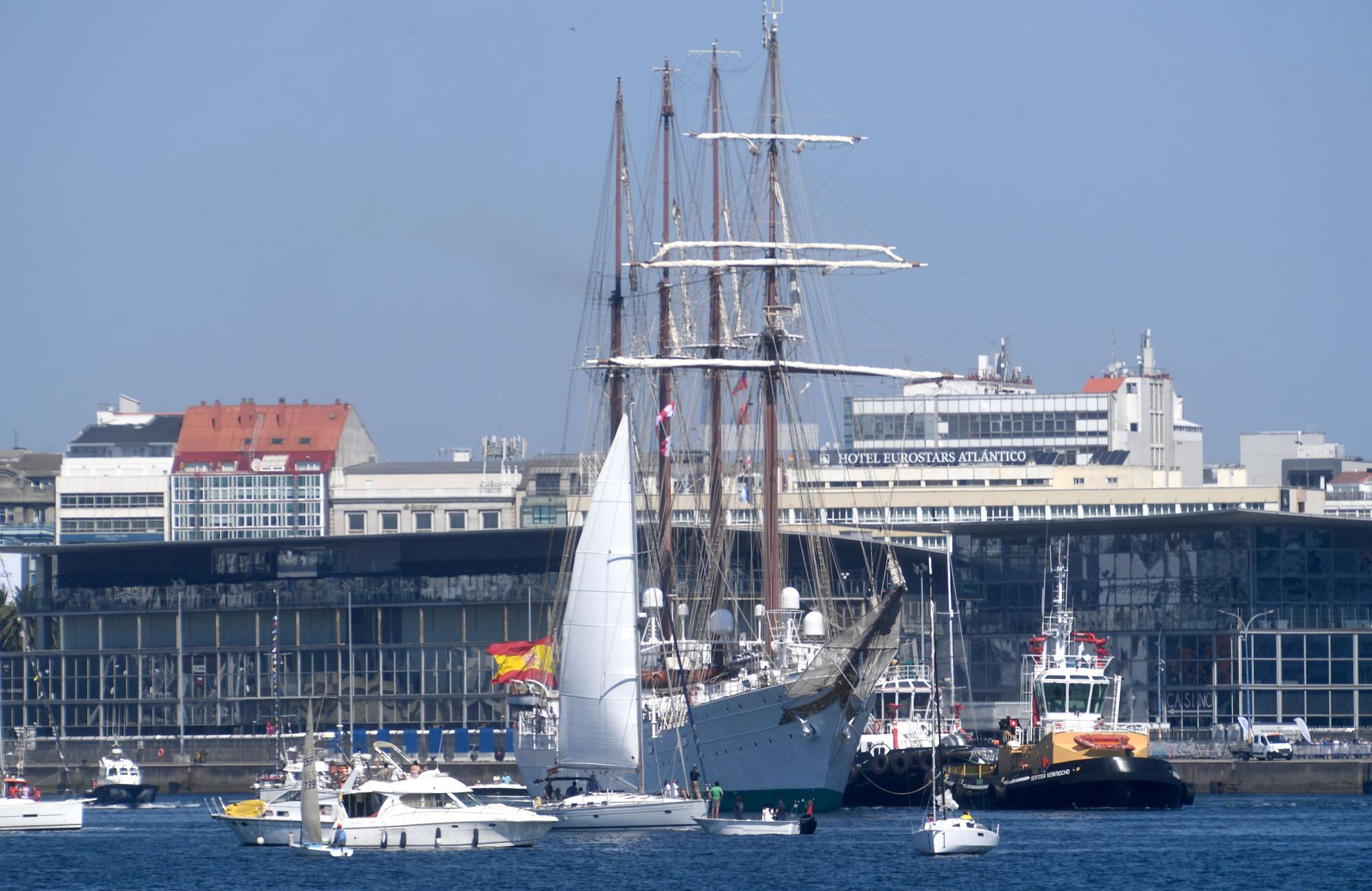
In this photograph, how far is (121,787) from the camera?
390 ft

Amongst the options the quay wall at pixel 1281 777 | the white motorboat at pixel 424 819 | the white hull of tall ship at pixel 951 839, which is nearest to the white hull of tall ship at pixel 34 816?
the white motorboat at pixel 424 819

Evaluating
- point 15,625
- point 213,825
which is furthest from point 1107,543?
point 15,625

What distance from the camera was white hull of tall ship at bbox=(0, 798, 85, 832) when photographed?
96.4 meters

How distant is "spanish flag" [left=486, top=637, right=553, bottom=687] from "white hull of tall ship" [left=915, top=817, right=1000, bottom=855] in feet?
121

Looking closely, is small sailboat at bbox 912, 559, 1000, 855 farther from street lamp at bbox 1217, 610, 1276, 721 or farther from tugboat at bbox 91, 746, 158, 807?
street lamp at bbox 1217, 610, 1276, 721

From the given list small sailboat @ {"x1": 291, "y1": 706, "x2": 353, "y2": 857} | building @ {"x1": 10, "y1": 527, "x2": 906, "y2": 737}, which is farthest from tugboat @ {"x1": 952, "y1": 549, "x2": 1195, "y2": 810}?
building @ {"x1": 10, "y1": 527, "x2": 906, "y2": 737}

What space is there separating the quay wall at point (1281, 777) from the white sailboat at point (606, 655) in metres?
34.0

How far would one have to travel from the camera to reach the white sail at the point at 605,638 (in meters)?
87.0

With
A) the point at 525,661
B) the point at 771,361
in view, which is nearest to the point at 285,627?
the point at 525,661

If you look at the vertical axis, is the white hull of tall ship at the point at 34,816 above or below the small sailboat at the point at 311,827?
below

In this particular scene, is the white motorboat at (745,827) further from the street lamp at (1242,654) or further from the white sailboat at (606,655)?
the street lamp at (1242,654)

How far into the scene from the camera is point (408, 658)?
145625 mm

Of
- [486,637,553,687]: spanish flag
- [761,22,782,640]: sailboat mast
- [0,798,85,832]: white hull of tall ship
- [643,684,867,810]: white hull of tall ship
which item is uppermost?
[761,22,782,640]: sailboat mast

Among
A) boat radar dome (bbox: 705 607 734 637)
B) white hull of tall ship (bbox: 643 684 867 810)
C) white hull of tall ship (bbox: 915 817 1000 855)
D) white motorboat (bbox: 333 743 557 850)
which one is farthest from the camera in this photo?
boat radar dome (bbox: 705 607 734 637)
